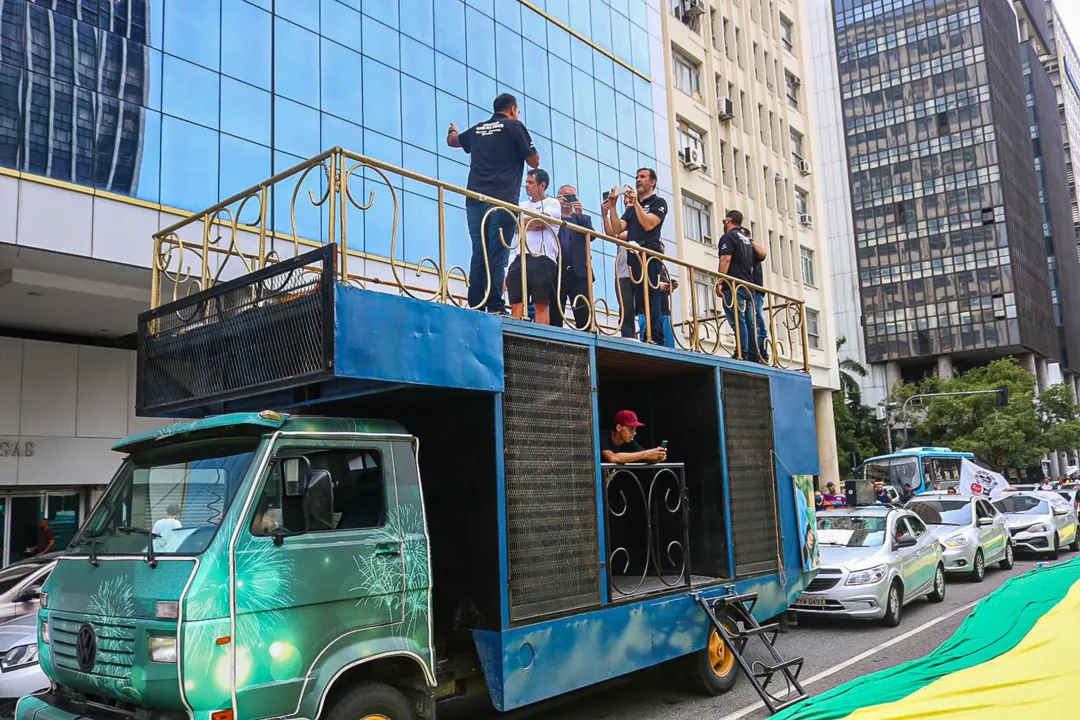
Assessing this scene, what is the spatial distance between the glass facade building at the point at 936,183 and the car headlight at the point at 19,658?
76.3m

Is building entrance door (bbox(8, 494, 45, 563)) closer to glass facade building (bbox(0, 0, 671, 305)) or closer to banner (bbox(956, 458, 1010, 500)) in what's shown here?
glass facade building (bbox(0, 0, 671, 305))

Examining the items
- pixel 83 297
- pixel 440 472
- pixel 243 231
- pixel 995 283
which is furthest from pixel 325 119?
pixel 995 283

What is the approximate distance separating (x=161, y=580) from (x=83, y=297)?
1231 centimetres

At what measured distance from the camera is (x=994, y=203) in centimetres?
7294

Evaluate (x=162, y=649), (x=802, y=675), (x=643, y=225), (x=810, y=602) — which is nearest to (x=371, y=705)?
(x=162, y=649)

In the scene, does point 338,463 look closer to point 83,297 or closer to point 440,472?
point 440,472

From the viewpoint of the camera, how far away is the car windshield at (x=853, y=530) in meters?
12.6

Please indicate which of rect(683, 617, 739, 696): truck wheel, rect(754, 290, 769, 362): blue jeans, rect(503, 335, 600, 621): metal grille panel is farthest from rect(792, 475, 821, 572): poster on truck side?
rect(503, 335, 600, 621): metal grille panel

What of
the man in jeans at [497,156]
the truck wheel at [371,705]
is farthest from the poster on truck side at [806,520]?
the truck wheel at [371,705]

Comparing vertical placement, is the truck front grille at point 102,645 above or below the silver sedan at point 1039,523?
above

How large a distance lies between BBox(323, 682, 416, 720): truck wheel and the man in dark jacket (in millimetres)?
3236

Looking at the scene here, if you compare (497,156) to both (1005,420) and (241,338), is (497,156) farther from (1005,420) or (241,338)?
(1005,420)

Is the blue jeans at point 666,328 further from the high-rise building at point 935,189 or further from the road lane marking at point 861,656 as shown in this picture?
the high-rise building at point 935,189

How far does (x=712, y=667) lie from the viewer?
789 centimetres
